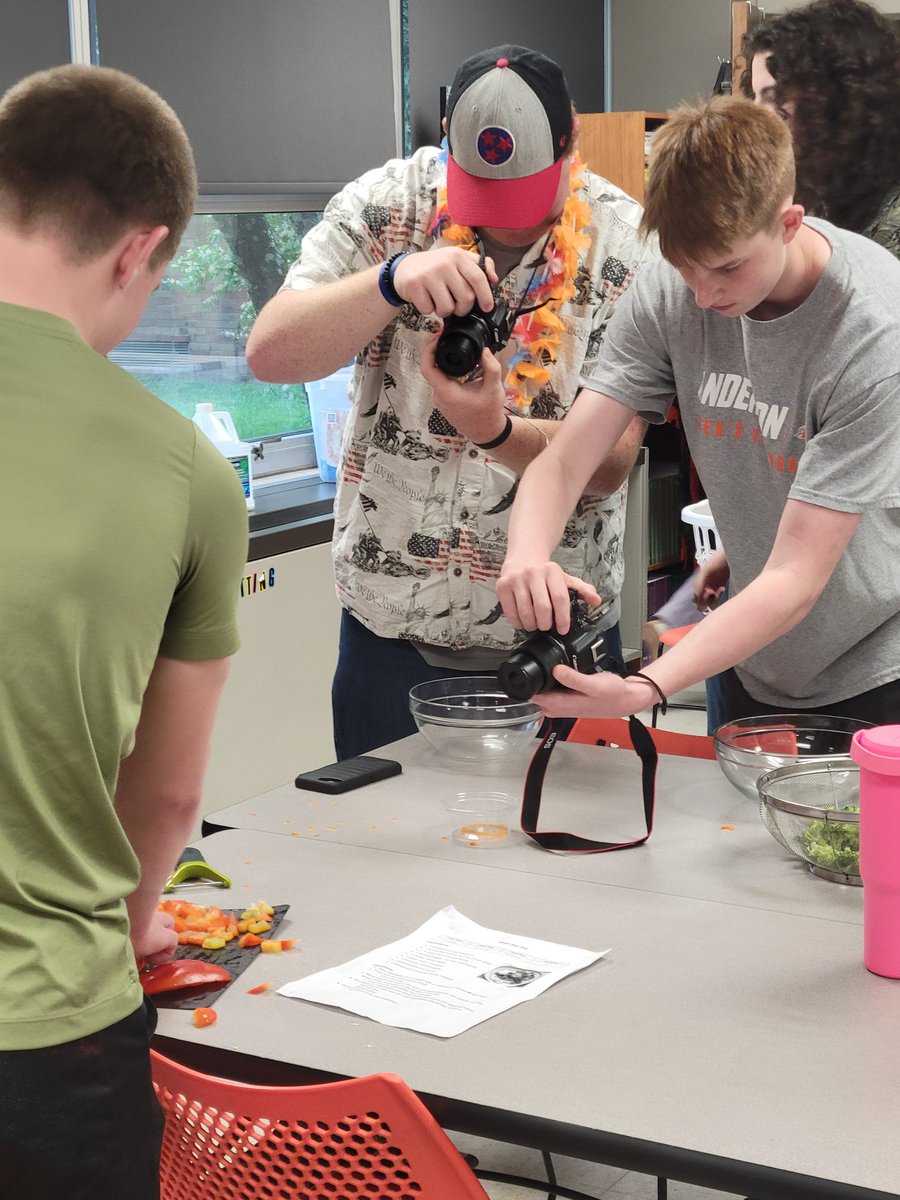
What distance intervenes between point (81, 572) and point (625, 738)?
125cm

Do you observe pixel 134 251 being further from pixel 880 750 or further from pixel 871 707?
pixel 871 707

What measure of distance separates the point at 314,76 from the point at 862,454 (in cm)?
259

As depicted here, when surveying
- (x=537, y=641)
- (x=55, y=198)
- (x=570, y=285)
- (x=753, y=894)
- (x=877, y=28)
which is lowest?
(x=753, y=894)

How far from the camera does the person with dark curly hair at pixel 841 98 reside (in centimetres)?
198

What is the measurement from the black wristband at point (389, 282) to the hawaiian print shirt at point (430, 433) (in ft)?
0.65

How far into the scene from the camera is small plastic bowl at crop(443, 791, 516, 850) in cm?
167

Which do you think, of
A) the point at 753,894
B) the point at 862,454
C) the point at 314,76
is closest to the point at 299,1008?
the point at 753,894

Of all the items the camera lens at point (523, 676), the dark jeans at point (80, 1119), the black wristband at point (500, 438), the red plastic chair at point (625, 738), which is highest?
the black wristband at point (500, 438)

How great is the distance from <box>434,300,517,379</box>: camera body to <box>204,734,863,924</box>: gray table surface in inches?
21.3

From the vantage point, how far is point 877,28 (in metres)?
2.02

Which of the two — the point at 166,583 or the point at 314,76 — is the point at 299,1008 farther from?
the point at 314,76

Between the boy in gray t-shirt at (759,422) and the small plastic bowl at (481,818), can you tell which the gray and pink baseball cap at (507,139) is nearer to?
the boy in gray t-shirt at (759,422)

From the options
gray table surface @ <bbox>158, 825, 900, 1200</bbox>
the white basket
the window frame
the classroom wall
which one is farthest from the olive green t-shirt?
the classroom wall

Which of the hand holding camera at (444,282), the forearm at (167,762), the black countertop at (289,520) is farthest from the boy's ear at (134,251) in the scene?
the black countertop at (289,520)
